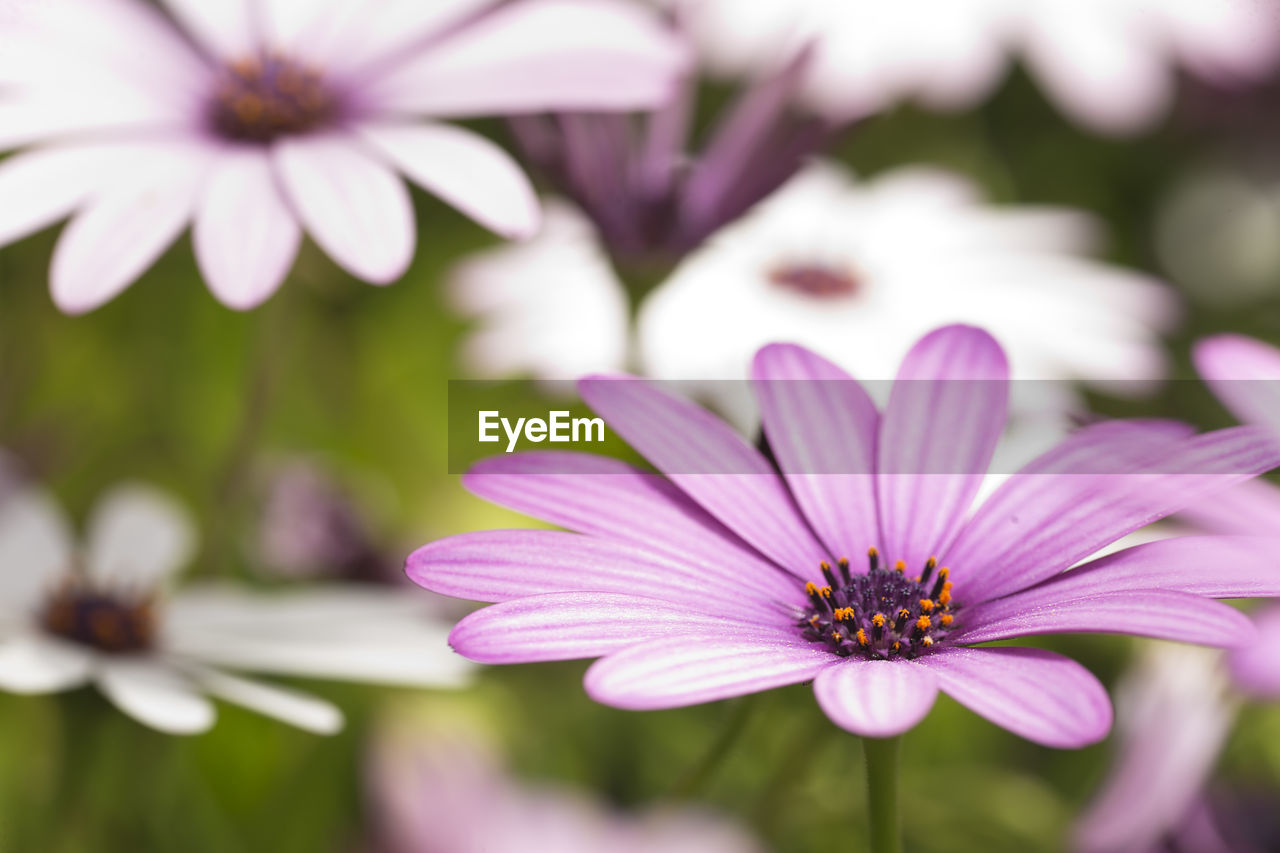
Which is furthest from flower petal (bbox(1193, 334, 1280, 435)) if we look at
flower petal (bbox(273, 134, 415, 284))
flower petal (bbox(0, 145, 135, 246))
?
flower petal (bbox(0, 145, 135, 246))

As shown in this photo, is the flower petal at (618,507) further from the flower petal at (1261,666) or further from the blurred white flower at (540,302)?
the blurred white flower at (540,302)

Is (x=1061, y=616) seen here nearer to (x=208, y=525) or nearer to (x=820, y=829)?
(x=820, y=829)

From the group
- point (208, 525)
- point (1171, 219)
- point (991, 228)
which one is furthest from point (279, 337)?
point (1171, 219)

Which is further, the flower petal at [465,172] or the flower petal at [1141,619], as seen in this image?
the flower petal at [465,172]

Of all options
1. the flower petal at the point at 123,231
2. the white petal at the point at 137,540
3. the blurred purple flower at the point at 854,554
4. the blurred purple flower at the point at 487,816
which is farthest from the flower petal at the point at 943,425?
the white petal at the point at 137,540

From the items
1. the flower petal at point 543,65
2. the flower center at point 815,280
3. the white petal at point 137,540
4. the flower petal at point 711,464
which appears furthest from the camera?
the flower center at point 815,280
